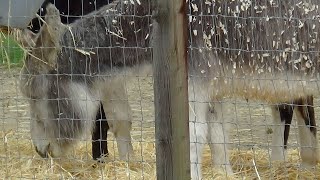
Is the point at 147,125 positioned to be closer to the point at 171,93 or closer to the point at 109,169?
the point at 109,169

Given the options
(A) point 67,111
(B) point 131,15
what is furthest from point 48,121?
(B) point 131,15

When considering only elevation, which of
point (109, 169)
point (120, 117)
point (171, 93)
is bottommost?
point (109, 169)

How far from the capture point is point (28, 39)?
5.52 metres

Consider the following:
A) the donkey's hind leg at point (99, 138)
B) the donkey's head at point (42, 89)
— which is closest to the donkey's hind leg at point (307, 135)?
the donkey's hind leg at point (99, 138)

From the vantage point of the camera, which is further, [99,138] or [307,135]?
[99,138]

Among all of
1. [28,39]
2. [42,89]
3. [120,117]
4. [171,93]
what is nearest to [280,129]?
[120,117]

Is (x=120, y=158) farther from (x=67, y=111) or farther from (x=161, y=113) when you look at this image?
(x=161, y=113)

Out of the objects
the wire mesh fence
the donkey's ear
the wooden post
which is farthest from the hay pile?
the wooden post

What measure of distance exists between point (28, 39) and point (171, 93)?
2.29m

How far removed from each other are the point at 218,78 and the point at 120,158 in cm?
153

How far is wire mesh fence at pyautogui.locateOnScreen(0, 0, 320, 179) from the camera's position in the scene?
18.0 feet

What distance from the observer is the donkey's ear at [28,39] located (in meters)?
5.46

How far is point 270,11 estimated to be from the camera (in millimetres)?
5551

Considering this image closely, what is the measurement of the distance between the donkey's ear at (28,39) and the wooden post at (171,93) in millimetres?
2160
